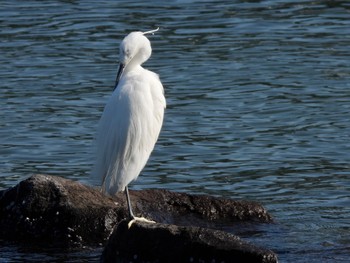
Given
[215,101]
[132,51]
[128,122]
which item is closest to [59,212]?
[128,122]

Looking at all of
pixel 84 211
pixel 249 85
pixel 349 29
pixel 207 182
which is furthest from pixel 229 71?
pixel 84 211

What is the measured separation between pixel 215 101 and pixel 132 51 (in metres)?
4.96

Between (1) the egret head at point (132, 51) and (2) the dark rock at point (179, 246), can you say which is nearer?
(2) the dark rock at point (179, 246)

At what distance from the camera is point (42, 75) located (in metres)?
14.8

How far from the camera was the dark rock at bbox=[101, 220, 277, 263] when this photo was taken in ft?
24.3

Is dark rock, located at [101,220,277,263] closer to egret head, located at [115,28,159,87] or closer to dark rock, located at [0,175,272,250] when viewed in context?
dark rock, located at [0,175,272,250]

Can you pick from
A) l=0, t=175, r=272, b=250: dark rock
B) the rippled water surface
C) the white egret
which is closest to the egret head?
the white egret

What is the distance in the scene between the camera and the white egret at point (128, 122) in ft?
26.9

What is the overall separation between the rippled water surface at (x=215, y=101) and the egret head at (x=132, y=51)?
1496 mm

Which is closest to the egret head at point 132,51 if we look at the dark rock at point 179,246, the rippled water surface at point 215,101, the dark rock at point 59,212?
the dark rock at point 59,212

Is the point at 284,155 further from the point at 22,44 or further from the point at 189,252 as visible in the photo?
the point at 22,44

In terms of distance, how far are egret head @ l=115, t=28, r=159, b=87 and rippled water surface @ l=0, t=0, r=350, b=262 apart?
1.50 metres

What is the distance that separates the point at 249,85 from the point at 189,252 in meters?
6.69

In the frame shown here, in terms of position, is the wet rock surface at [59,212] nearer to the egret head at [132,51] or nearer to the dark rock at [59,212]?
the dark rock at [59,212]
